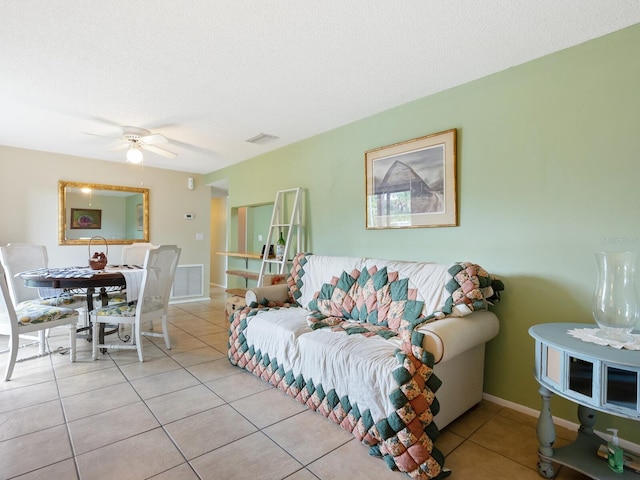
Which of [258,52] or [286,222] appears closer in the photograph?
[258,52]

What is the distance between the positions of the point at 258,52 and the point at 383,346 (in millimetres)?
1998

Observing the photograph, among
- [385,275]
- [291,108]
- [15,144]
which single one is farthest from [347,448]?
[15,144]

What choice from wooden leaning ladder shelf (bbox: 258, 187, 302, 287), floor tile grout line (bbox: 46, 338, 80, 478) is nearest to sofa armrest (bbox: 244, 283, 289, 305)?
wooden leaning ladder shelf (bbox: 258, 187, 302, 287)

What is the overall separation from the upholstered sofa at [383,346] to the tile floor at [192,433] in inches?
5.4

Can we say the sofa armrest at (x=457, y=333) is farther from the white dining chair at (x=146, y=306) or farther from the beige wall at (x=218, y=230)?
the beige wall at (x=218, y=230)

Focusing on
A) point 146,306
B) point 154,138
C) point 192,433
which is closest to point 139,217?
point 154,138

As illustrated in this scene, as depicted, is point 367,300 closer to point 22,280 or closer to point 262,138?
point 262,138

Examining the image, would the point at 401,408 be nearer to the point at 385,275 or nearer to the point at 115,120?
the point at 385,275

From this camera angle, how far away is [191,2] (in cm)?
164

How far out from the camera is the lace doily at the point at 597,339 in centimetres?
141

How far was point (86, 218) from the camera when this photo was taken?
474 centimetres

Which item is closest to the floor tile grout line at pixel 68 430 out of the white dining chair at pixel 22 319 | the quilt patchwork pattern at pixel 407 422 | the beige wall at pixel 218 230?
the white dining chair at pixel 22 319

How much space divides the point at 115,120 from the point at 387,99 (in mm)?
2656

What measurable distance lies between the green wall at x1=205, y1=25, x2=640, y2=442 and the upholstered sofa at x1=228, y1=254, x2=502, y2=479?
0.83 feet
